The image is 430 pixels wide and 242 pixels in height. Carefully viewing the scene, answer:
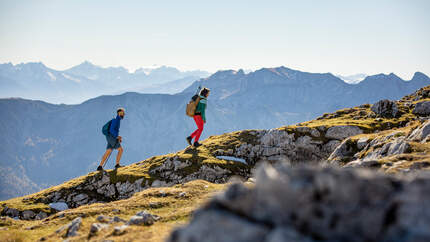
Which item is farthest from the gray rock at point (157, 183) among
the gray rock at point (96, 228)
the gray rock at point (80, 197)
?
the gray rock at point (96, 228)

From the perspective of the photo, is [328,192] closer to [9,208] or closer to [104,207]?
[104,207]

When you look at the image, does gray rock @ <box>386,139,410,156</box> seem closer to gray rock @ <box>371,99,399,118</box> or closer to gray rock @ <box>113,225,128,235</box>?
gray rock @ <box>113,225,128,235</box>

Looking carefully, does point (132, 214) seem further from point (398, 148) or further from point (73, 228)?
point (398, 148)

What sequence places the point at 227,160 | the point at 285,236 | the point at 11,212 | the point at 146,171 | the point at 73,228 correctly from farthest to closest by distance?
1. the point at 227,160
2. the point at 146,171
3. the point at 11,212
4. the point at 73,228
5. the point at 285,236

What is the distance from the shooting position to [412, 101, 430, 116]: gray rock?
43.9 meters

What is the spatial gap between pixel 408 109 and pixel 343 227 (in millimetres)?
51865

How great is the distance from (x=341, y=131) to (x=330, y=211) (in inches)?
1419

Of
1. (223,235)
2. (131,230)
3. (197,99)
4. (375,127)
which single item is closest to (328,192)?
(223,235)

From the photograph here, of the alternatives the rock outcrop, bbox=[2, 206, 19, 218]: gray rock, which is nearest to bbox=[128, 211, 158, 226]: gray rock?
the rock outcrop

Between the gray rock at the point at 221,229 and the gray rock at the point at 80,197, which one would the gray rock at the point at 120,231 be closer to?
the gray rock at the point at 221,229

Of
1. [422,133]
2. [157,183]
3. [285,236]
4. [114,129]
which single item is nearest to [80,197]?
[157,183]

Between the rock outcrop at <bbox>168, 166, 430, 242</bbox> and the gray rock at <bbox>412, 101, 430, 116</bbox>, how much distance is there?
156 ft

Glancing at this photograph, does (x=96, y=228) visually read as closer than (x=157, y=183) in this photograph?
Yes

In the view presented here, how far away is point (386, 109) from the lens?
46.9 m
